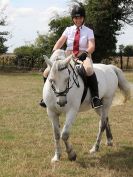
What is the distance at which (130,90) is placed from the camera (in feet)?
30.2

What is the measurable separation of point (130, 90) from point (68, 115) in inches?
102

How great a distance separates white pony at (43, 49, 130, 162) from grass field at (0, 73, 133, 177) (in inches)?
12.7

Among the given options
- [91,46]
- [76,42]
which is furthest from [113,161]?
[76,42]

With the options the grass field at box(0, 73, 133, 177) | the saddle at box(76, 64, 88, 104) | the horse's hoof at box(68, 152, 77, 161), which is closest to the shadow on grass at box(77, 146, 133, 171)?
the grass field at box(0, 73, 133, 177)

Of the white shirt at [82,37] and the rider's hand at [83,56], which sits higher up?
the white shirt at [82,37]

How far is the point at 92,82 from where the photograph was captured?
7613 millimetres

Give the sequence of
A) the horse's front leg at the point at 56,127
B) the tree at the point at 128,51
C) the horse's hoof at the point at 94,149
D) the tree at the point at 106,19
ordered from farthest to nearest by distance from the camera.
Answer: the tree at the point at 128,51
the tree at the point at 106,19
the horse's hoof at the point at 94,149
the horse's front leg at the point at 56,127

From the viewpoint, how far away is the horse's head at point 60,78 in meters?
6.45

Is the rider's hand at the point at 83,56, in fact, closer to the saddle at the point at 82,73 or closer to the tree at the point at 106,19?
the saddle at the point at 82,73

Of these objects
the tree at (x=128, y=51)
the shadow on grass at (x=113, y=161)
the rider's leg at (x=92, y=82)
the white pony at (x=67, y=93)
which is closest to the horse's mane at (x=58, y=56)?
the white pony at (x=67, y=93)

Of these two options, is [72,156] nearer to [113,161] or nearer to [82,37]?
[113,161]

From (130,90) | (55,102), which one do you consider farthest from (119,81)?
(55,102)

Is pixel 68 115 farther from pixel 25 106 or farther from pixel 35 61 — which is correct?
pixel 35 61

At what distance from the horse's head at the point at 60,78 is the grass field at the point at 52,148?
117 cm
